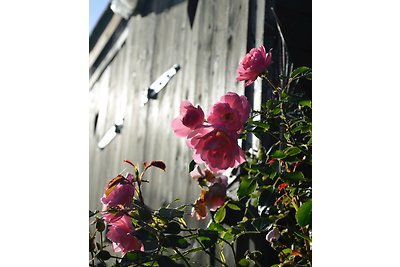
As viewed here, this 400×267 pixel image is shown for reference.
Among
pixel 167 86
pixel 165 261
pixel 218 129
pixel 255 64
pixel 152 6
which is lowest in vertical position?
pixel 165 261

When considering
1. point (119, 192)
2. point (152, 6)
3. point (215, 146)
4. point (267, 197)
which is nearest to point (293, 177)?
point (267, 197)

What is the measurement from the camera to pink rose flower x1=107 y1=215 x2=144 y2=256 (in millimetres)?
949

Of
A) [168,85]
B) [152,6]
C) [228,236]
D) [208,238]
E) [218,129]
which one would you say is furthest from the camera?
[152,6]

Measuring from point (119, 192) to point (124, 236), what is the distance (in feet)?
0.31

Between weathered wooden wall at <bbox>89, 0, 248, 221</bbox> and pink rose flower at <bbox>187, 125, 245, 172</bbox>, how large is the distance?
1085mm

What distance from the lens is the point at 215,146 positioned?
33.9 inches

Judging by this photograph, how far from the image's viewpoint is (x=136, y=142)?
10.00ft

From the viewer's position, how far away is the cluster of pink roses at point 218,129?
86cm

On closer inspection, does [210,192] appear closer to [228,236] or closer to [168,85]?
[228,236]

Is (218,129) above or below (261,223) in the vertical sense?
above
